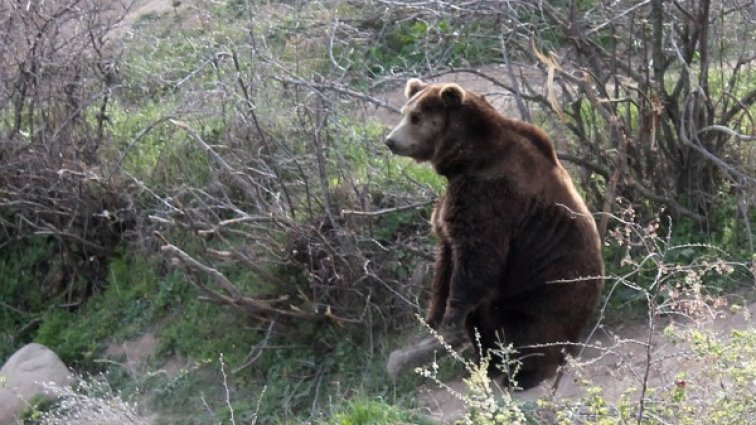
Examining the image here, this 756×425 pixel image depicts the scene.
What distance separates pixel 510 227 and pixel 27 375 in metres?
4.39

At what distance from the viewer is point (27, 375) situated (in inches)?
377

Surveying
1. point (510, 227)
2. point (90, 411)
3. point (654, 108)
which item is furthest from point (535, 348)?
point (90, 411)

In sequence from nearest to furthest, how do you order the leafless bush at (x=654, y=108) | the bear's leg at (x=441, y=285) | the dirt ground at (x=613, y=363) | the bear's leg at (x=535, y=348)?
the dirt ground at (x=613, y=363)
the bear's leg at (x=535, y=348)
the bear's leg at (x=441, y=285)
the leafless bush at (x=654, y=108)

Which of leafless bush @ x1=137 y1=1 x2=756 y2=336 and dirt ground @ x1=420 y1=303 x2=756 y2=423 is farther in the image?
leafless bush @ x1=137 y1=1 x2=756 y2=336

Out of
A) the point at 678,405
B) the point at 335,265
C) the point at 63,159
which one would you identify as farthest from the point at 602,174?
the point at 63,159

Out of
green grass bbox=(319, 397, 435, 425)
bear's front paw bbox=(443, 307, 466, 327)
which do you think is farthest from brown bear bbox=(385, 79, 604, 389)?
green grass bbox=(319, 397, 435, 425)

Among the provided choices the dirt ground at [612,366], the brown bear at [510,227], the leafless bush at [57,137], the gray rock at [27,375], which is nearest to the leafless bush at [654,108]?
the dirt ground at [612,366]

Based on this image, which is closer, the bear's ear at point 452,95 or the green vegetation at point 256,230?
the bear's ear at point 452,95

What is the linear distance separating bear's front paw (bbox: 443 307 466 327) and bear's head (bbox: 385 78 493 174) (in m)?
0.78

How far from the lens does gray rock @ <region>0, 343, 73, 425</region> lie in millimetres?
9430

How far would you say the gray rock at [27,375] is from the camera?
9.43m

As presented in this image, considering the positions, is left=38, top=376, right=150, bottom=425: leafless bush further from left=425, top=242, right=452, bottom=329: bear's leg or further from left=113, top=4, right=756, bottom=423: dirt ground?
left=425, top=242, right=452, bottom=329: bear's leg

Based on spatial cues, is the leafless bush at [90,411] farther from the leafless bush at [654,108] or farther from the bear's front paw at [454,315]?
the leafless bush at [654,108]

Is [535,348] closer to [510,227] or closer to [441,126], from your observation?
[510,227]
